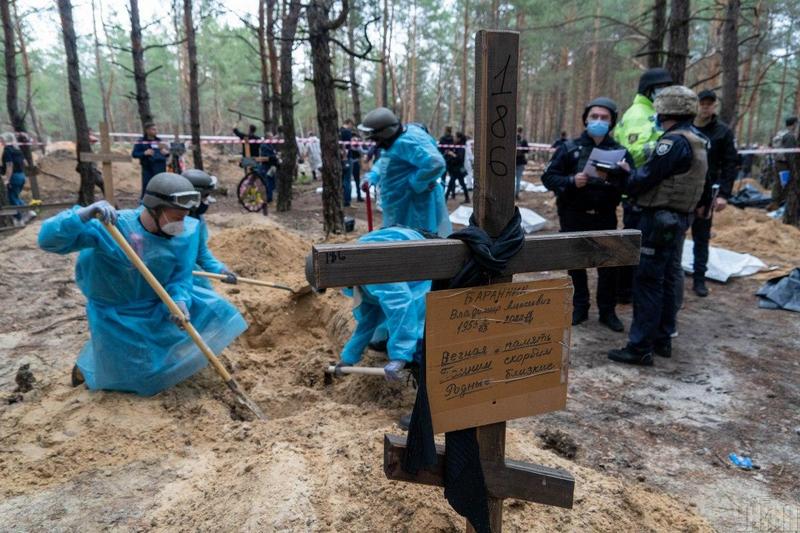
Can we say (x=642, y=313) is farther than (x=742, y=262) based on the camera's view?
No

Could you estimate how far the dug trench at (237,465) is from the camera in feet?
7.02

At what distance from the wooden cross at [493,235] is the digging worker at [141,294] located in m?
2.07

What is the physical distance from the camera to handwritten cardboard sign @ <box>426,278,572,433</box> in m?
1.48

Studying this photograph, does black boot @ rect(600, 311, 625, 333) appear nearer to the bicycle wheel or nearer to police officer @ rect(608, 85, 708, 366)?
police officer @ rect(608, 85, 708, 366)

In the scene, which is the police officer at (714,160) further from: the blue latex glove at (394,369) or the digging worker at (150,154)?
the digging worker at (150,154)

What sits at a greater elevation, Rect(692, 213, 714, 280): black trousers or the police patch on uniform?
the police patch on uniform

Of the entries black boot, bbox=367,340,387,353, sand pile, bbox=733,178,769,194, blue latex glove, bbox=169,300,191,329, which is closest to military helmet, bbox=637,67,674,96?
black boot, bbox=367,340,387,353

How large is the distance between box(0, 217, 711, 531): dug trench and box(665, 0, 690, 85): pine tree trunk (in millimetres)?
5433

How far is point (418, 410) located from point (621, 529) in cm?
124

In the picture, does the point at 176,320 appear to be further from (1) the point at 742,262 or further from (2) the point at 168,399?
(1) the point at 742,262

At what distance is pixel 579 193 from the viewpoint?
452cm

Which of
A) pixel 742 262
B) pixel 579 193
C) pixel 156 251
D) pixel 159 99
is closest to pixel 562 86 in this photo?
pixel 742 262

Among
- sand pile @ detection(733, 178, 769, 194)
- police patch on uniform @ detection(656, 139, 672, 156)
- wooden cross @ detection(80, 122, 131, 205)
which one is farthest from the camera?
sand pile @ detection(733, 178, 769, 194)

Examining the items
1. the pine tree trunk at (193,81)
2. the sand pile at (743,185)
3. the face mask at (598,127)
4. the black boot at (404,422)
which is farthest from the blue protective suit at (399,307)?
the sand pile at (743,185)
